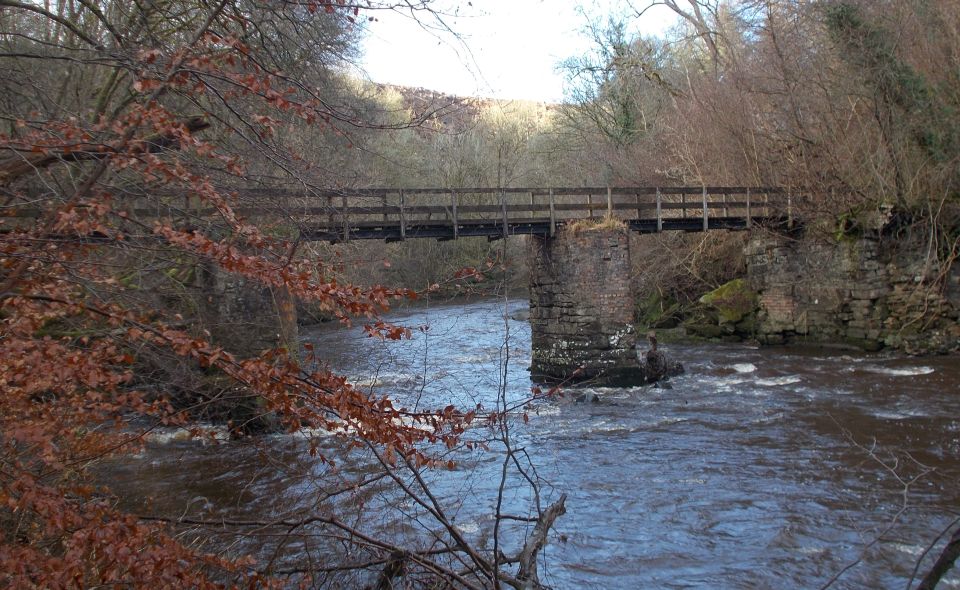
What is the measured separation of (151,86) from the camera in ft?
11.7

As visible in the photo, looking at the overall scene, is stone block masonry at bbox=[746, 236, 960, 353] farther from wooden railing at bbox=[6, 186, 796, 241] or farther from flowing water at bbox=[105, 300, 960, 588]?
flowing water at bbox=[105, 300, 960, 588]

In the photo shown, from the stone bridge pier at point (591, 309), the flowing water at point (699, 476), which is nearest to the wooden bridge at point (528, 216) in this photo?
Result: the stone bridge pier at point (591, 309)

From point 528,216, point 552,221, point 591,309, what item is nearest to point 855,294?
point 591,309

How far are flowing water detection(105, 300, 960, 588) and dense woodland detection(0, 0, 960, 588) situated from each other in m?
0.66

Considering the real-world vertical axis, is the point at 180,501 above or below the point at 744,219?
below

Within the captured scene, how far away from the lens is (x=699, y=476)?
901 cm

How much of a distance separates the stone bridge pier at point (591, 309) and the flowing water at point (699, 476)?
1147mm

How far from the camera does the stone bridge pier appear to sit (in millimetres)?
16156

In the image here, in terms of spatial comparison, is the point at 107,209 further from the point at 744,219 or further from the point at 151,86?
the point at 744,219

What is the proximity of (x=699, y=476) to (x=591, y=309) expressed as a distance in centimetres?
759

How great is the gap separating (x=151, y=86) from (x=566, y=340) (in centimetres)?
1363

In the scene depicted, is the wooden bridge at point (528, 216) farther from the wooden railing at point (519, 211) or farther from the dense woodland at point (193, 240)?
the dense woodland at point (193, 240)

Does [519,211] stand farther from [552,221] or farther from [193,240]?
[193,240]

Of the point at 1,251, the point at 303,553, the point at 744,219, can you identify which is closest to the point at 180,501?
the point at 303,553
